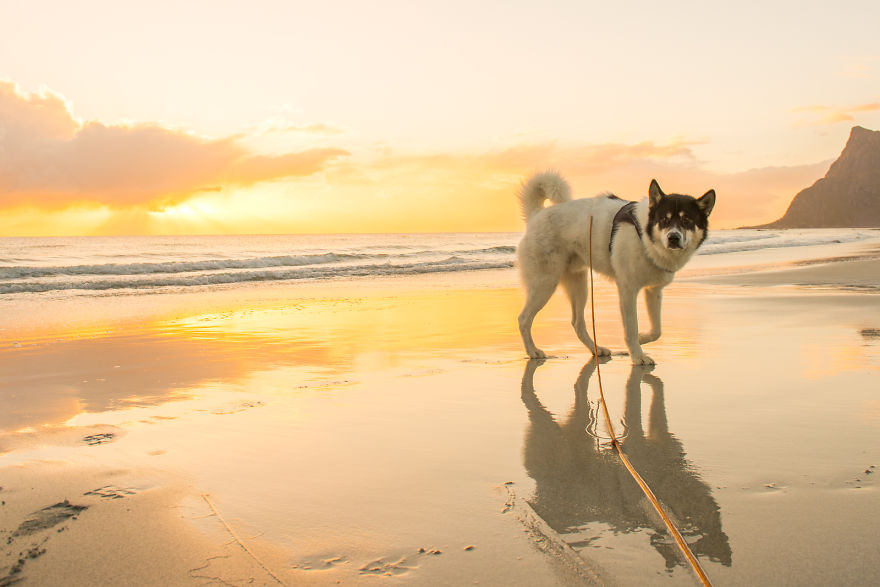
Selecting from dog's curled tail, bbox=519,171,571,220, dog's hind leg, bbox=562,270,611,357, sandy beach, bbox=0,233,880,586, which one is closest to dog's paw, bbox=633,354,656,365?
sandy beach, bbox=0,233,880,586

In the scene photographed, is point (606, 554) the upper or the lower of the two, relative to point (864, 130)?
lower

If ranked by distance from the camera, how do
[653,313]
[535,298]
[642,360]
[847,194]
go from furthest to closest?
[847,194], [535,298], [653,313], [642,360]

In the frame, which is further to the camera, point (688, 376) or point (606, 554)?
point (688, 376)

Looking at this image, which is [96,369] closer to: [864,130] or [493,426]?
[493,426]

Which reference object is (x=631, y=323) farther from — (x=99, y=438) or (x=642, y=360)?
(x=99, y=438)

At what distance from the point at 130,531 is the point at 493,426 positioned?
1830mm

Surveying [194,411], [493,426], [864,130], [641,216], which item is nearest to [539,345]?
[641,216]

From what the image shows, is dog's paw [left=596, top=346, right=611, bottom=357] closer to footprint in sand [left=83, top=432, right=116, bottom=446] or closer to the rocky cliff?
footprint in sand [left=83, top=432, right=116, bottom=446]

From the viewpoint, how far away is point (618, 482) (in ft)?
8.23

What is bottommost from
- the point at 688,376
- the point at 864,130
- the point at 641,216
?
the point at 688,376

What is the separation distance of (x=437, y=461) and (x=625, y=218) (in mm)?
3030

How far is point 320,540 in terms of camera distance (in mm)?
2029

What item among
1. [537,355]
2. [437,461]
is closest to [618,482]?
[437,461]

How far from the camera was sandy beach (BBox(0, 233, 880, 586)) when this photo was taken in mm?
1892
